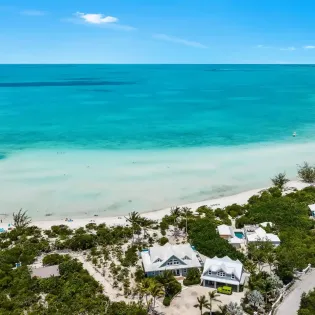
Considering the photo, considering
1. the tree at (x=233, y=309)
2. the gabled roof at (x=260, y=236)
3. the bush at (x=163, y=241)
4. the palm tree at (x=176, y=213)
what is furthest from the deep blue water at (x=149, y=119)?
the tree at (x=233, y=309)

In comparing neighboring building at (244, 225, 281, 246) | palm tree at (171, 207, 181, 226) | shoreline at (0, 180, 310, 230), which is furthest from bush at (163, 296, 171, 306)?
shoreline at (0, 180, 310, 230)

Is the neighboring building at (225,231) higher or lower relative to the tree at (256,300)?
higher

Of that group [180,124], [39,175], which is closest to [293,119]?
[180,124]

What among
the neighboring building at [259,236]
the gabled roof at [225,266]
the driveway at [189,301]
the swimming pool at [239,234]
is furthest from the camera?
the swimming pool at [239,234]

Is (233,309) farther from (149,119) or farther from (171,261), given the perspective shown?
(149,119)

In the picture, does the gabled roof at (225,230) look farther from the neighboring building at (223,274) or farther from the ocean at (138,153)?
the ocean at (138,153)

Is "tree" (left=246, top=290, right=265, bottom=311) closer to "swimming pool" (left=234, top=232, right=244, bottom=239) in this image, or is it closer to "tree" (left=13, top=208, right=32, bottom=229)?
"swimming pool" (left=234, top=232, right=244, bottom=239)

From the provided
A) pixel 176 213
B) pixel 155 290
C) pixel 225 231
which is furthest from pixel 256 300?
pixel 176 213
